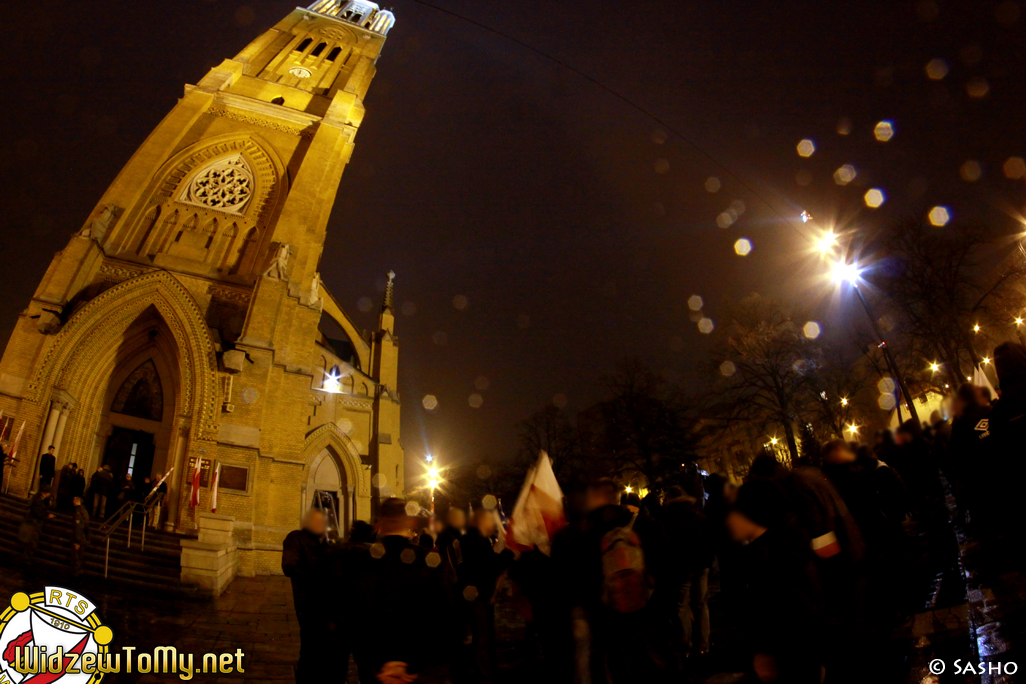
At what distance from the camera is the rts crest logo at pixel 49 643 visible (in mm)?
4988

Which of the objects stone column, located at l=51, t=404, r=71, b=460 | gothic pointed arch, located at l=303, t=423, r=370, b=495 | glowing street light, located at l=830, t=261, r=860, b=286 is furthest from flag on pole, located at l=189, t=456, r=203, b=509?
glowing street light, located at l=830, t=261, r=860, b=286

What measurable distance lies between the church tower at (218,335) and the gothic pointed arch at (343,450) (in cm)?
7

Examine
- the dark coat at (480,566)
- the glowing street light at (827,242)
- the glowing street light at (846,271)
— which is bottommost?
the dark coat at (480,566)

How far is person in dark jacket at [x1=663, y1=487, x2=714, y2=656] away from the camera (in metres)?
4.32

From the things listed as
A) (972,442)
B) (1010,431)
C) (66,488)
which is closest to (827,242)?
(972,442)

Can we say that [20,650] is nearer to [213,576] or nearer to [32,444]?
[213,576]

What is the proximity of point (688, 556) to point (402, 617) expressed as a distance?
9.29 ft

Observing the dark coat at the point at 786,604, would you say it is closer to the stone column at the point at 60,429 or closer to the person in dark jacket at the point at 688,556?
the person in dark jacket at the point at 688,556

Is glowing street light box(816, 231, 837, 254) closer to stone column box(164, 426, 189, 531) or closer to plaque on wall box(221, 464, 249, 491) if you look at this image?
plaque on wall box(221, 464, 249, 491)

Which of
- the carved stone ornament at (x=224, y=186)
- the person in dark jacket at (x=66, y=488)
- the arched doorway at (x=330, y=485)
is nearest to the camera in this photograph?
the person in dark jacket at (x=66, y=488)

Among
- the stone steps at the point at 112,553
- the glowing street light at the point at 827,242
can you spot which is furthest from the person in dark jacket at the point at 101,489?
the glowing street light at the point at 827,242

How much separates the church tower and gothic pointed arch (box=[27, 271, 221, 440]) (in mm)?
40

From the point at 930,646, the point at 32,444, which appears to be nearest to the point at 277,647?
the point at 930,646

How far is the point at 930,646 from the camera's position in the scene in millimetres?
3986
